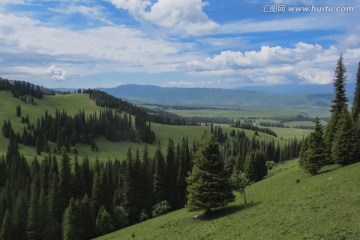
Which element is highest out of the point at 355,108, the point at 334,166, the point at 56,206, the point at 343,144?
the point at 355,108

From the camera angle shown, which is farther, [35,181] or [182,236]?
[35,181]

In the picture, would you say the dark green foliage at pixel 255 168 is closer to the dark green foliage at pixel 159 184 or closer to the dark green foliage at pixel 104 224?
the dark green foliage at pixel 159 184

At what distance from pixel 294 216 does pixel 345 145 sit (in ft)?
89.4

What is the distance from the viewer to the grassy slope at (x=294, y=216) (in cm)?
3180

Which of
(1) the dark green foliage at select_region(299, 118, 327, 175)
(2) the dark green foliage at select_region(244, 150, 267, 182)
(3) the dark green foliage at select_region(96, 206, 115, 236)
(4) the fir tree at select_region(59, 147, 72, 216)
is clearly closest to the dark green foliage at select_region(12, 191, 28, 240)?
(4) the fir tree at select_region(59, 147, 72, 216)

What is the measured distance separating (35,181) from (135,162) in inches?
1341

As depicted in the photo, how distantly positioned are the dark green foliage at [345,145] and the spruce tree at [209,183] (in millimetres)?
20783

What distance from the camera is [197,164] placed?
5347cm

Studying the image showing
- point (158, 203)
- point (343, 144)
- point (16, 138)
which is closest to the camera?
point (343, 144)

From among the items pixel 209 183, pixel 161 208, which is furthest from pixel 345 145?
pixel 161 208

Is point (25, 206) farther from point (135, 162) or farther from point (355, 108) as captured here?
point (355, 108)

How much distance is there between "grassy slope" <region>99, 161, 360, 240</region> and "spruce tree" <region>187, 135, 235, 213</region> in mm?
2259

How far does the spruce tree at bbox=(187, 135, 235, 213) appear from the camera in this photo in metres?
51.2

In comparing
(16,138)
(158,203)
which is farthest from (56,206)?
(16,138)
